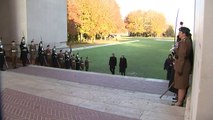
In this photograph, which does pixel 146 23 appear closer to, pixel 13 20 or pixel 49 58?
pixel 13 20

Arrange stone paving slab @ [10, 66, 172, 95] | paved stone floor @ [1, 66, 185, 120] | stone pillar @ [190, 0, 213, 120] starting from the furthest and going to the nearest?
stone paving slab @ [10, 66, 172, 95] < paved stone floor @ [1, 66, 185, 120] < stone pillar @ [190, 0, 213, 120]

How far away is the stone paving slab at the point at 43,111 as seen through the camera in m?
6.24

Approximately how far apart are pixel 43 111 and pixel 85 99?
1477mm

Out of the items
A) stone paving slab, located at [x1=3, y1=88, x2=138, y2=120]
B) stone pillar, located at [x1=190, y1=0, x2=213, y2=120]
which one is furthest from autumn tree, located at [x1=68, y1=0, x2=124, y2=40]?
stone pillar, located at [x1=190, y1=0, x2=213, y2=120]

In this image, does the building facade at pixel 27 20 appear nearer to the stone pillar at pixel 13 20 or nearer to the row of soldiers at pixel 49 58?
the stone pillar at pixel 13 20

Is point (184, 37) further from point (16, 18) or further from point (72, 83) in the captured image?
point (16, 18)

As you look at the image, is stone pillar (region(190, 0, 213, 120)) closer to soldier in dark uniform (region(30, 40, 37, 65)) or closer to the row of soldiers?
the row of soldiers

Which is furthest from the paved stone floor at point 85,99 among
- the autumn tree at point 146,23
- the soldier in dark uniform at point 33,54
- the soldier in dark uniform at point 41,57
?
the autumn tree at point 146,23

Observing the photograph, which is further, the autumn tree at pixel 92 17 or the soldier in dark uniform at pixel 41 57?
the autumn tree at pixel 92 17

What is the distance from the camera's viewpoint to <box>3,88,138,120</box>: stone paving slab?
6.24 m

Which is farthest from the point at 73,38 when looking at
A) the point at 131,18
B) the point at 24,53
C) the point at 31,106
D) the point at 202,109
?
the point at 202,109

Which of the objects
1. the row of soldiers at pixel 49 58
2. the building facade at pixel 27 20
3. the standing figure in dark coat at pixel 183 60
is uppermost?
the building facade at pixel 27 20

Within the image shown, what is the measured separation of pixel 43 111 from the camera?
664 centimetres

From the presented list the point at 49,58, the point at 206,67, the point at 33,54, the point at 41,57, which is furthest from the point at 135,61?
the point at 206,67
